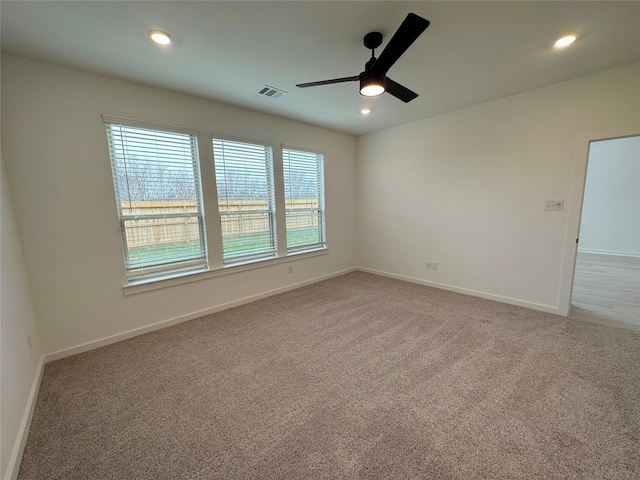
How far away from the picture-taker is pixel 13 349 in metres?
1.69

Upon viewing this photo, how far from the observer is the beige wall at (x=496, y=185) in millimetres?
2863

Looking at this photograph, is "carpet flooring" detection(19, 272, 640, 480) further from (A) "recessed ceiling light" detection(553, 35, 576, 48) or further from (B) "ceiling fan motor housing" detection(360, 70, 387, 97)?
(A) "recessed ceiling light" detection(553, 35, 576, 48)

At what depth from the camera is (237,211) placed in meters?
3.59

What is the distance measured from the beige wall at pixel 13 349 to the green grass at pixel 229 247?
0.86 m

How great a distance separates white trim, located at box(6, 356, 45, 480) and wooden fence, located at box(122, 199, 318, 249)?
1.34 meters

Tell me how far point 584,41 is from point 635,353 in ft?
9.06

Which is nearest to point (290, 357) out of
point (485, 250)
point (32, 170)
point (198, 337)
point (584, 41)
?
point (198, 337)

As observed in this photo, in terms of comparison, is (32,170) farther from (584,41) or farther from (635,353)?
(635,353)

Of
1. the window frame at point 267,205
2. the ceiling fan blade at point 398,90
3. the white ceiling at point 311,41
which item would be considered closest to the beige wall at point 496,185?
the white ceiling at point 311,41

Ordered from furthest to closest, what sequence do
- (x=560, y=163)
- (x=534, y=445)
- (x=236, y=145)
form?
1. (x=236, y=145)
2. (x=560, y=163)
3. (x=534, y=445)

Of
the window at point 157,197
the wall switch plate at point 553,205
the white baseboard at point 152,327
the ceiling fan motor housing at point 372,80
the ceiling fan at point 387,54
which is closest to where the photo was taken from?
the ceiling fan at point 387,54

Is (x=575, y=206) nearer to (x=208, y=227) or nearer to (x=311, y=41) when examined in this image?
(x=311, y=41)

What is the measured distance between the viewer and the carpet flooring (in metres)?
1.42

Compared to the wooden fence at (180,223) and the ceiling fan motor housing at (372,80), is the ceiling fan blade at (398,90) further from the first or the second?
the wooden fence at (180,223)
